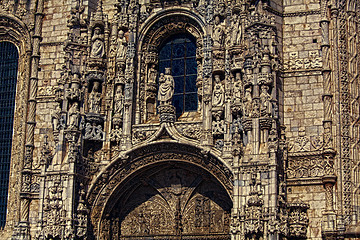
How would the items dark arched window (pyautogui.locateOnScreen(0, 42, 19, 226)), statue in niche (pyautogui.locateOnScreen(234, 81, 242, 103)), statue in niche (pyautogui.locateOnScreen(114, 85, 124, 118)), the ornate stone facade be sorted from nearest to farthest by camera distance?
the ornate stone facade, statue in niche (pyautogui.locateOnScreen(234, 81, 242, 103)), statue in niche (pyautogui.locateOnScreen(114, 85, 124, 118)), dark arched window (pyautogui.locateOnScreen(0, 42, 19, 226))

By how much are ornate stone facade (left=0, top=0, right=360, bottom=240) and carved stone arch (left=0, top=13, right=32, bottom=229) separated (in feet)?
0.25

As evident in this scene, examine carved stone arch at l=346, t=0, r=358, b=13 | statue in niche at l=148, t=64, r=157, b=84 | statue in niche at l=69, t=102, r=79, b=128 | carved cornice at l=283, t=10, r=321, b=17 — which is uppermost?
carved stone arch at l=346, t=0, r=358, b=13

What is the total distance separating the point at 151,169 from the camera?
2788 cm

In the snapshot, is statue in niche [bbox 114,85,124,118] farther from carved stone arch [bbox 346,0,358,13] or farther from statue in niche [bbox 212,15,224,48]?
carved stone arch [bbox 346,0,358,13]

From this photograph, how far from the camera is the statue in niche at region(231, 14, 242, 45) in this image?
26875 mm

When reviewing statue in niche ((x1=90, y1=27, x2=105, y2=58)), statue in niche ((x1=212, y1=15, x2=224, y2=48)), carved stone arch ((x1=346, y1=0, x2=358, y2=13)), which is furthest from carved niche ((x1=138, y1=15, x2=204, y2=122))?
carved stone arch ((x1=346, y1=0, x2=358, y2=13))

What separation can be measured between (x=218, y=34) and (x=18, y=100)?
7895 mm

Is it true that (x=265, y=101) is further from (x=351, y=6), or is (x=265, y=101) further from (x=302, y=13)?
(x=351, y=6)

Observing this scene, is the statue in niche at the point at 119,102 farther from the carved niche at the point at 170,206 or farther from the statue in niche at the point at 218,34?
the statue in niche at the point at 218,34

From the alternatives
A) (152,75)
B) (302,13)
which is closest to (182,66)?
(152,75)

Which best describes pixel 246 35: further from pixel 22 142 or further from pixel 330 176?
pixel 22 142

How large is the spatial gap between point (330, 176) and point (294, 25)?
17.4 feet

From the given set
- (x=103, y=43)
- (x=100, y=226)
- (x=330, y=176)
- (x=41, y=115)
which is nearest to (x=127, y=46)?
(x=103, y=43)

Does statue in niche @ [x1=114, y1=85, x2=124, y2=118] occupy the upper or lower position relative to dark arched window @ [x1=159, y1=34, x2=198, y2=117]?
lower
